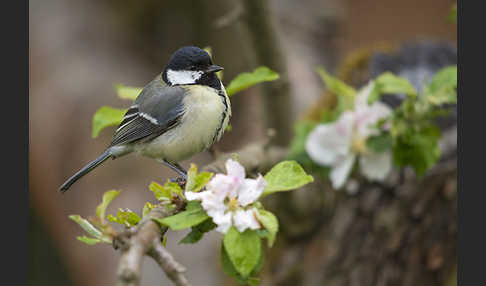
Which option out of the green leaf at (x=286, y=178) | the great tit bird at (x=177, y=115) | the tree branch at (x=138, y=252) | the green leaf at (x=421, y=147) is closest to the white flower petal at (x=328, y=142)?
the green leaf at (x=421, y=147)

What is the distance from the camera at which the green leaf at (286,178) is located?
76 centimetres

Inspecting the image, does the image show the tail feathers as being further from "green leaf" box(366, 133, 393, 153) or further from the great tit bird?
"green leaf" box(366, 133, 393, 153)

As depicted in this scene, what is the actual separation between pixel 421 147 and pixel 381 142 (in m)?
0.11

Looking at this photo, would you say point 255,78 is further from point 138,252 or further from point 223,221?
point 138,252

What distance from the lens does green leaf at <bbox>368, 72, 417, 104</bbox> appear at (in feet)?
4.20

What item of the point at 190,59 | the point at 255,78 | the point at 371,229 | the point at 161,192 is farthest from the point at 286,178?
the point at 371,229

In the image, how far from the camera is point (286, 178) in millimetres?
783

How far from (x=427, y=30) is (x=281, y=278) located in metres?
2.32

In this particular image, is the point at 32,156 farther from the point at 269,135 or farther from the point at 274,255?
the point at 269,135

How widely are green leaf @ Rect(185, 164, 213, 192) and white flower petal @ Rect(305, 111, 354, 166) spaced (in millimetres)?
710

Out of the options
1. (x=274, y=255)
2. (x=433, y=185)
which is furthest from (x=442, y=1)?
(x=274, y=255)

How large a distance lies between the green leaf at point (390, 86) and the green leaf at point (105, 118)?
618 millimetres

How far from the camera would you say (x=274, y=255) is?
73.7 inches

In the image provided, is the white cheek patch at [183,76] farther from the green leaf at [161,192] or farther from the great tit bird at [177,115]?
the green leaf at [161,192]
